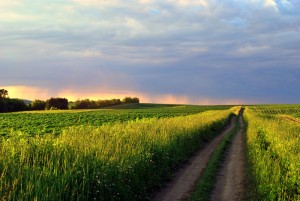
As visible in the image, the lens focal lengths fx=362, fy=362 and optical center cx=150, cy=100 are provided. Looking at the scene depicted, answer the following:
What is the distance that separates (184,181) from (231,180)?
2205mm

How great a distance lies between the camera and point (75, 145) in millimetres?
13312

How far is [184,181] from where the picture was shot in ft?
53.6

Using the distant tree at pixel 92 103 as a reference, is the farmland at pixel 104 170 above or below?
below

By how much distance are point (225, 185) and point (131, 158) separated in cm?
464

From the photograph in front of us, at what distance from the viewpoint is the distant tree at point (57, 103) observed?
133 metres

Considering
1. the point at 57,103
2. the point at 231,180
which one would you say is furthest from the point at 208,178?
the point at 57,103

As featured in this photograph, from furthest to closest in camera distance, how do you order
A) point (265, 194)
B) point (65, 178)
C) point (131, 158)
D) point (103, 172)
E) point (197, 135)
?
point (197, 135)
point (131, 158)
point (265, 194)
point (103, 172)
point (65, 178)

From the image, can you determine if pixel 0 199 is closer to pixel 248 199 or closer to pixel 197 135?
pixel 248 199

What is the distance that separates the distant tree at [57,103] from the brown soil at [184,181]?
116200 millimetres

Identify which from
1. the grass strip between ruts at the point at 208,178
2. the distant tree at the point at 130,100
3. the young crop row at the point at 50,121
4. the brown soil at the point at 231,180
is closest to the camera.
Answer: the grass strip between ruts at the point at 208,178

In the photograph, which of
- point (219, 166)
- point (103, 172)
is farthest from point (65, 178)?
point (219, 166)

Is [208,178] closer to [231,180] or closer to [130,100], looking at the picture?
[231,180]

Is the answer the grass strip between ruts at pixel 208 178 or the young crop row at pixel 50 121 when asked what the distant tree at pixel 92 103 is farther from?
the grass strip between ruts at pixel 208 178

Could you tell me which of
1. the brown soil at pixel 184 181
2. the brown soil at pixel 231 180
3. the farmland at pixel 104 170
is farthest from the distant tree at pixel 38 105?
the farmland at pixel 104 170
